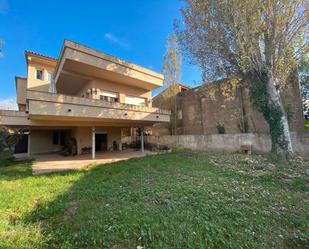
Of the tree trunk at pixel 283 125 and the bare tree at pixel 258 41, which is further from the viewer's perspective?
the tree trunk at pixel 283 125

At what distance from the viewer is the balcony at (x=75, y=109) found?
8.09 meters

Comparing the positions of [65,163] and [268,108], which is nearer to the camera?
[268,108]

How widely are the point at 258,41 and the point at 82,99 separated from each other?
10.4 metres

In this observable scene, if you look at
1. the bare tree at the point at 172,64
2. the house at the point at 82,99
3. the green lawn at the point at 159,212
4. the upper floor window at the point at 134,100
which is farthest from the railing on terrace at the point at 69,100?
the bare tree at the point at 172,64

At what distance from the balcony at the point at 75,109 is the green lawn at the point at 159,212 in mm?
3508

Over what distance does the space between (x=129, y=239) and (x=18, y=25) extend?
14.1m

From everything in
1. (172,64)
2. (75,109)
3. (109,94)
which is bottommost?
(75,109)

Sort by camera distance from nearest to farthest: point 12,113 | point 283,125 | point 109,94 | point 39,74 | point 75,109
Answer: point 75,109 → point 283,125 → point 12,113 → point 109,94 → point 39,74

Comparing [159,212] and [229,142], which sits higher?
[229,142]

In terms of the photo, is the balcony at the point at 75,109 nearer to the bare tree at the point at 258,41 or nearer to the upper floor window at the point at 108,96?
the upper floor window at the point at 108,96

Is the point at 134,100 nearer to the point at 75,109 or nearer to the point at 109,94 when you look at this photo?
the point at 109,94

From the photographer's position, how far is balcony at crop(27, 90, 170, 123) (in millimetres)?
8086

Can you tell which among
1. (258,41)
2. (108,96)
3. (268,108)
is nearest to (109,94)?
(108,96)

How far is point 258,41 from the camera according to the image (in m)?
9.05
